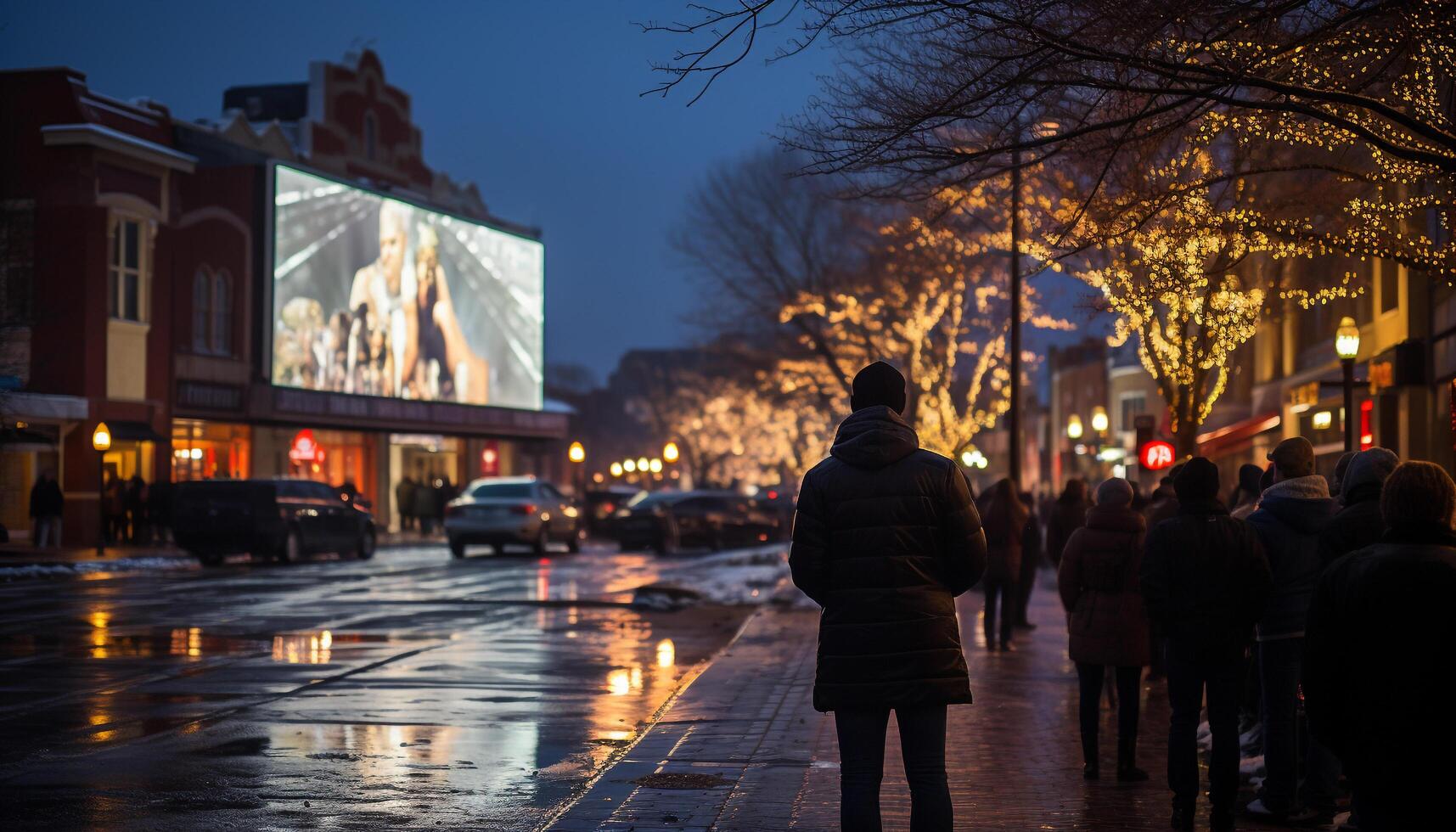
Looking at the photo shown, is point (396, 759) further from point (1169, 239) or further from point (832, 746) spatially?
point (1169, 239)

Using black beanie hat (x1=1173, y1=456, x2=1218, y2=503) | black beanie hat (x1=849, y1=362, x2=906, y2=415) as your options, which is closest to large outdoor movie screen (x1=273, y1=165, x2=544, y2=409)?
black beanie hat (x1=1173, y1=456, x2=1218, y2=503)

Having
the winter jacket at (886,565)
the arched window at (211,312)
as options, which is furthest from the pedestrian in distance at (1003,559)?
the arched window at (211,312)

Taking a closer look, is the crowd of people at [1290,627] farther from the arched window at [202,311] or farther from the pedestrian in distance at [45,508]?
the arched window at [202,311]

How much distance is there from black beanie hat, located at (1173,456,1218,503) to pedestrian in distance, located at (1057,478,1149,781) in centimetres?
119

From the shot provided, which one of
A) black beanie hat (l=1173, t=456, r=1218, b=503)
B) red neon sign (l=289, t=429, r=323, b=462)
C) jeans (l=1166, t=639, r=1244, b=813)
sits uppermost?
red neon sign (l=289, t=429, r=323, b=462)

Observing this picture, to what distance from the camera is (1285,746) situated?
8.07 m

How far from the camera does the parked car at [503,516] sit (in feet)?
119

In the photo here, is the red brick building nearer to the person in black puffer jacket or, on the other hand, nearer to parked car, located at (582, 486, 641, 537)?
parked car, located at (582, 486, 641, 537)

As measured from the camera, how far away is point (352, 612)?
20.1m

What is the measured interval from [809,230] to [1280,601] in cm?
3681

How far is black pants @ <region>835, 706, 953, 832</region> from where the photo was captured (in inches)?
234

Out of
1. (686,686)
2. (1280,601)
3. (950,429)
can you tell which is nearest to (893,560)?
(1280,601)

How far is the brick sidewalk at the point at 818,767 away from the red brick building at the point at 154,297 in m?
24.8

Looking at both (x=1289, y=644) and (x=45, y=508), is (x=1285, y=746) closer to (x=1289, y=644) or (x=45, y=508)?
(x=1289, y=644)
